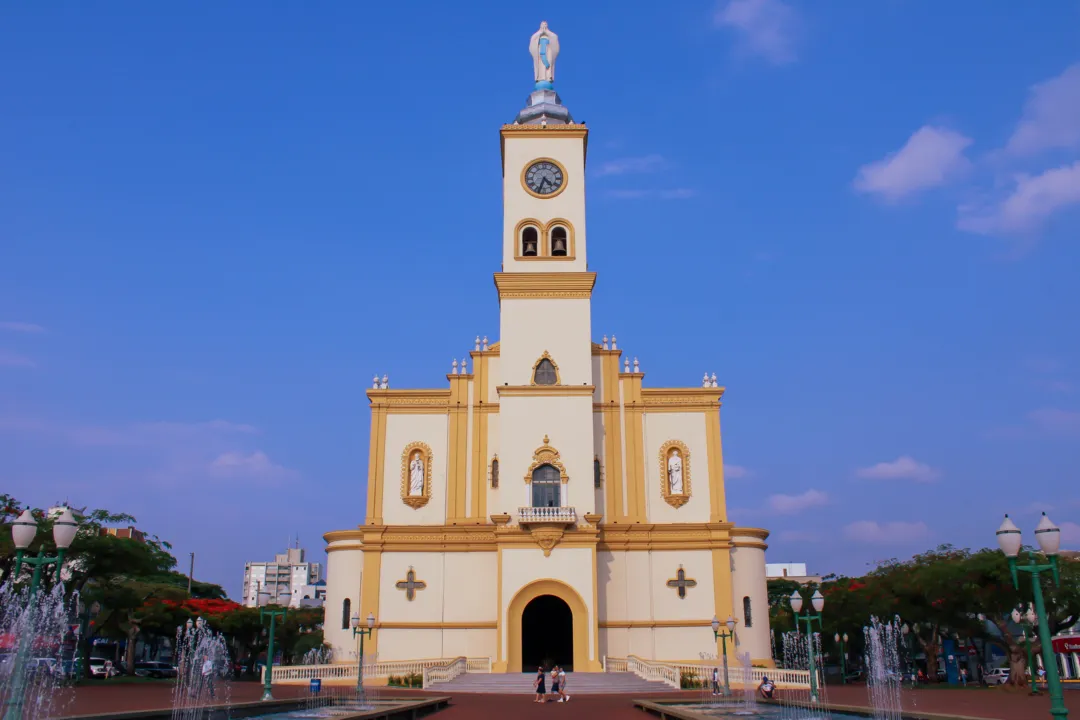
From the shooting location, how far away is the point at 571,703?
82.2 feet

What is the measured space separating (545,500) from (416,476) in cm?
→ 572

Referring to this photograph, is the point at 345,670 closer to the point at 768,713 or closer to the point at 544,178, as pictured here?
the point at 768,713

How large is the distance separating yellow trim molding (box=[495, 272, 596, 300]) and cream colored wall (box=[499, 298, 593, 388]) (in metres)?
0.22

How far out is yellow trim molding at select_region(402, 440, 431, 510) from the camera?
36.6 m

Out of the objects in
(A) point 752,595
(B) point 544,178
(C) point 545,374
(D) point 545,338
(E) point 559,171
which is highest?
(E) point 559,171

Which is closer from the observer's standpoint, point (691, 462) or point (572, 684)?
point (572, 684)

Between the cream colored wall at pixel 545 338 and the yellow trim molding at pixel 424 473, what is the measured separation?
4439 mm

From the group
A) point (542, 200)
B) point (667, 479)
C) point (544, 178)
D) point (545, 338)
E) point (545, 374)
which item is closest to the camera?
point (545, 374)

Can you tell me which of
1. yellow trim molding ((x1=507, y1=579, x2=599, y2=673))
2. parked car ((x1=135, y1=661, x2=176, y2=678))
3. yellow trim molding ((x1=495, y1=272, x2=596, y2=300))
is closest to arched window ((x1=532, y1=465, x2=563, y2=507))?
yellow trim molding ((x1=507, y1=579, x2=599, y2=673))

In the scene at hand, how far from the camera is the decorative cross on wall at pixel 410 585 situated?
3534 centimetres

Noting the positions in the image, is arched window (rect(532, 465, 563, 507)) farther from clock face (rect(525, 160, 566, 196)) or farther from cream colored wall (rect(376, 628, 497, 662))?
clock face (rect(525, 160, 566, 196))

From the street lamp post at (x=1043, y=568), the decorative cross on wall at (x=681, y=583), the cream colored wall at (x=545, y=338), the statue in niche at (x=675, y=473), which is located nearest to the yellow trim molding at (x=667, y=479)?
the statue in niche at (x=675, y=473)

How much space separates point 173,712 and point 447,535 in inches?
766

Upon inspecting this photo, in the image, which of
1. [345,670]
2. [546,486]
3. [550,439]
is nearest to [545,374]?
[550,439]
